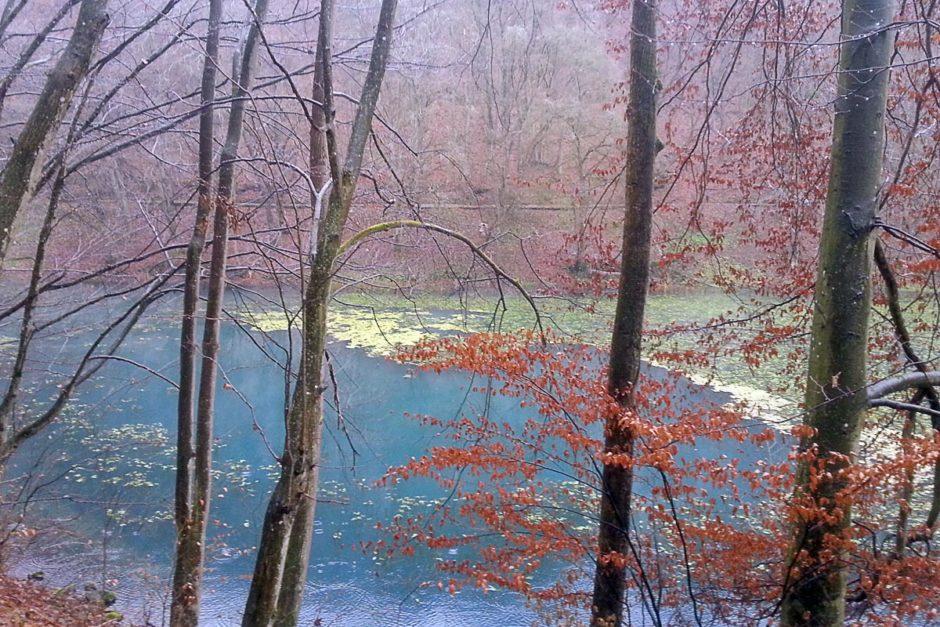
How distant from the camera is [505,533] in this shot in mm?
4844

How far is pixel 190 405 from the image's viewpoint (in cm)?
573

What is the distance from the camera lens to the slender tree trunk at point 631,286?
15.1 feet

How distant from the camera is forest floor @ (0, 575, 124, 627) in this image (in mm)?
4603

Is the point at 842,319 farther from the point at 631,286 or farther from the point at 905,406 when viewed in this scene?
the point at 631,286

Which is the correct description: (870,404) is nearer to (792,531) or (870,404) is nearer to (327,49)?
(792,531)

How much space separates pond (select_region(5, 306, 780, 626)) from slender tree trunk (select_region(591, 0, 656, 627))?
71.4 inches

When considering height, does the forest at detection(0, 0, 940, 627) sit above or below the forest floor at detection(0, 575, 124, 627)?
above

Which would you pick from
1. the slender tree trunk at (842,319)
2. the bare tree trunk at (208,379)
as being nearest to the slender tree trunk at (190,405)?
the bare tree trunk at (208,379)

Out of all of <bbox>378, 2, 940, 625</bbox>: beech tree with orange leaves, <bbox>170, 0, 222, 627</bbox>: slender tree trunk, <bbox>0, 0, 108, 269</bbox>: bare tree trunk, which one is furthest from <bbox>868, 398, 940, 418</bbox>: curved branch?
<bbox>170, 0, 222, 627</bbox>: slender tree trunk

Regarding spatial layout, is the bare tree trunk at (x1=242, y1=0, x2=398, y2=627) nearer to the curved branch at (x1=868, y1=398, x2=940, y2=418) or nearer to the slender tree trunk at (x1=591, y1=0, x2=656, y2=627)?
the slender tree trunk at (x1=591, y1=0, x2=656, y2=627)

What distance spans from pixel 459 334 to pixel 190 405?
2.67 metres

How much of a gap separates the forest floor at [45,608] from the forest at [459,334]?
0.22 ft

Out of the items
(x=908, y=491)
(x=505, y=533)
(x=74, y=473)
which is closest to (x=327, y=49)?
(x=505, y=533)

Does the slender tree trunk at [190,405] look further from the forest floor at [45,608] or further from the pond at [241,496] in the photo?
the forest floor at [45,608]
